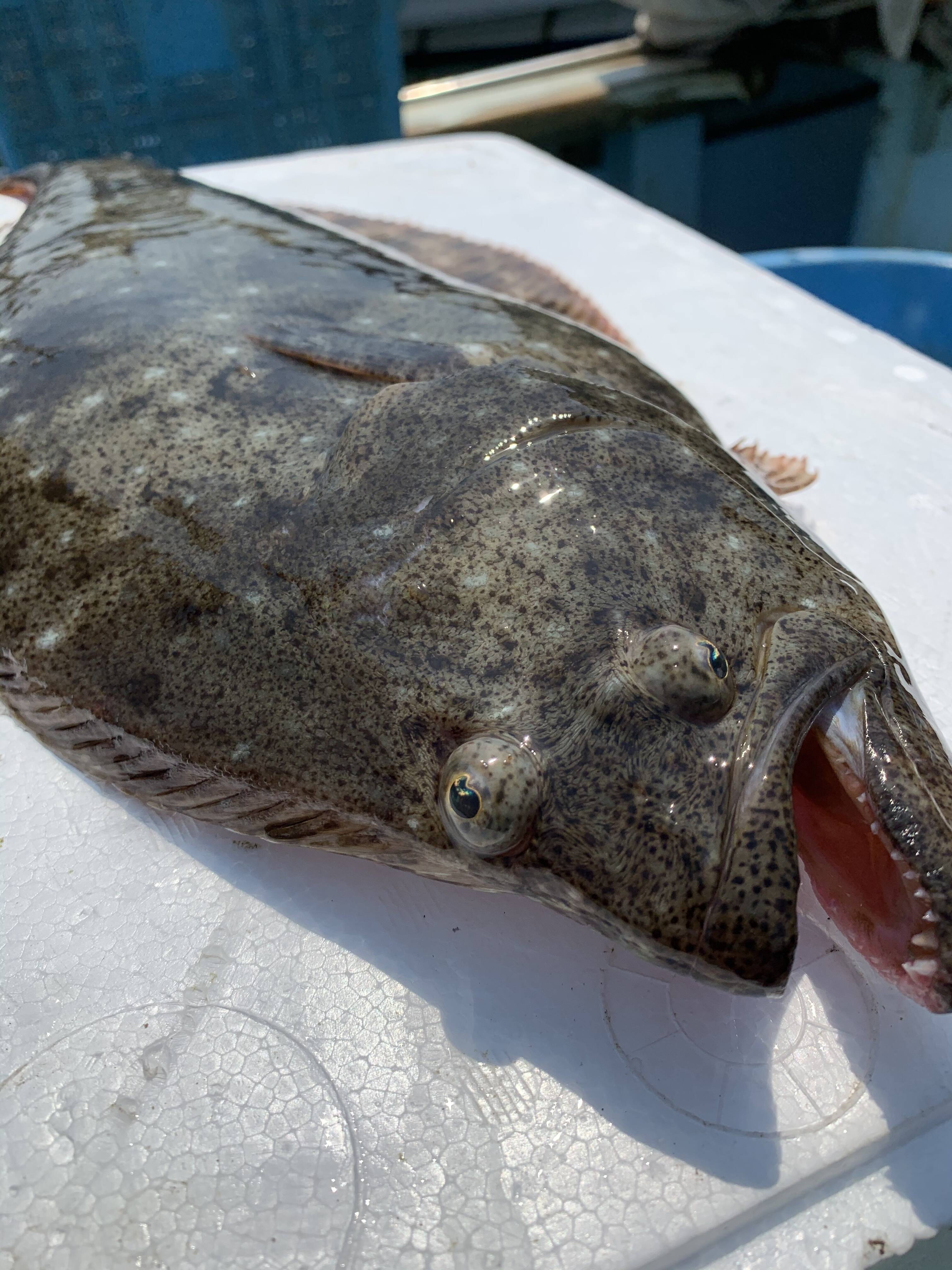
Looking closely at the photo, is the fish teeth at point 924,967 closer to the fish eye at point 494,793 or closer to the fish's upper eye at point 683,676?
the fish's upper eye at point 683,676

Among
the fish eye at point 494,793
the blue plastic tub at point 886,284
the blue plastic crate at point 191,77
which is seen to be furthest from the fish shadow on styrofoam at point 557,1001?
the blue plastic crate at point 191,77

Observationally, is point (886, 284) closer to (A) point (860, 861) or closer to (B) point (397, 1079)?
(A) point (860, 861)

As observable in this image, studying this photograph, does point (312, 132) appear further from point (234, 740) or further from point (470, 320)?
point (234, 740)

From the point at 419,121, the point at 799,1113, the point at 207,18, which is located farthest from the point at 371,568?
the point at 419,121

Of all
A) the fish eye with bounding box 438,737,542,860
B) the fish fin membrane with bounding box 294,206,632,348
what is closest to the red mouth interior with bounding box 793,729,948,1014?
the fish eye with bounding box 438,737,542,860

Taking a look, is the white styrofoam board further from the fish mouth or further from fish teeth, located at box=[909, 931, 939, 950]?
fish teeth, located at box=[909, 931, 939, 950]

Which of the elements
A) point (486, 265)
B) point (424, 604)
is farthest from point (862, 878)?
point (486, 265)

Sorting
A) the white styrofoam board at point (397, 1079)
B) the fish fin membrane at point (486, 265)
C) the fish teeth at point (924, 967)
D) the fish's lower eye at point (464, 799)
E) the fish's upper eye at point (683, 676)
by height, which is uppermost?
the fish's upper eye at point (683, 676)
